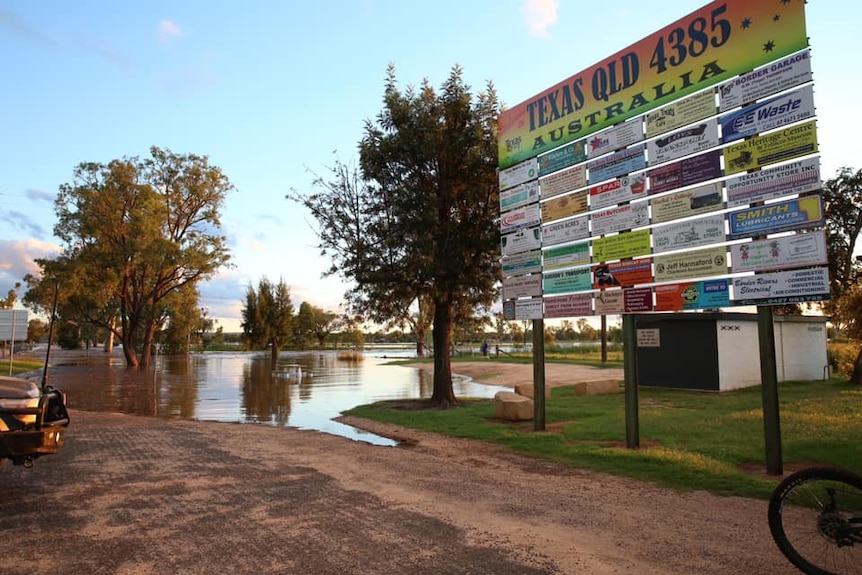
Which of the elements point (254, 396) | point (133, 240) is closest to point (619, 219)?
point (254, 396)

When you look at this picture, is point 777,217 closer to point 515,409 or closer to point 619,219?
point 619,219

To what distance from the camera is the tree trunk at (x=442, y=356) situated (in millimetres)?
17938

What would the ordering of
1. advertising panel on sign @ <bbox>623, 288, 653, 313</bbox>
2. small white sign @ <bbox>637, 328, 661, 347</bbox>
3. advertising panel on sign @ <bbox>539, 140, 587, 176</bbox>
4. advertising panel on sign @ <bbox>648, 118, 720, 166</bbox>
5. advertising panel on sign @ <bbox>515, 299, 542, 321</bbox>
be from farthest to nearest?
small white sign @ <bbox>637, 328, 661, 347</bbox>
advertising panel on sign @ <bbox>515, 299, 542, 321</bbox>
advertising panel on sign @ <bbox>539, 140, 587, 176</bbox>
advertising panel on sign @ <bbox>623, 288, 653, 313</bbox>
advertising panel on sign @ <bbox>648, 118, 720, 166</bbox>

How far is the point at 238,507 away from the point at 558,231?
8.48 m

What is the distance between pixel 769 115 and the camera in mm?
8250

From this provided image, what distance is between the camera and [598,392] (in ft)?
63.9

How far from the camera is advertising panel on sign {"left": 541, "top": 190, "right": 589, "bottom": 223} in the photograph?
1160 cm

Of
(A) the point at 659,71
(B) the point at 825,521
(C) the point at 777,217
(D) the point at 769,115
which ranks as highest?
(A) the point at 659,71

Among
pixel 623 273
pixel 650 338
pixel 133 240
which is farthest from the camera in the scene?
pixel 133 240

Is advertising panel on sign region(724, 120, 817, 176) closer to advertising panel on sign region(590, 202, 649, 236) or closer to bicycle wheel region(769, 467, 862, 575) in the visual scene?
advertising panel on sign region(590, 202, 649, 236)

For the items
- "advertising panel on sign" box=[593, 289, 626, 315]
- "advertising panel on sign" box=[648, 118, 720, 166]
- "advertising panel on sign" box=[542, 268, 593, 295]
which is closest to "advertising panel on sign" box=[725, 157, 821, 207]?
"advertising panel on sign" box=[648, 118, 720, 166]

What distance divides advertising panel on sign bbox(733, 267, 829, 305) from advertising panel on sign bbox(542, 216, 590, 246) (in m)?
3.48

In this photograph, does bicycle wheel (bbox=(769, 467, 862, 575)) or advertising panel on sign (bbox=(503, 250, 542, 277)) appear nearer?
bicycle wheel (bbox=(769, 467, 862, 575))

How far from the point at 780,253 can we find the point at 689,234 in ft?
5.24
